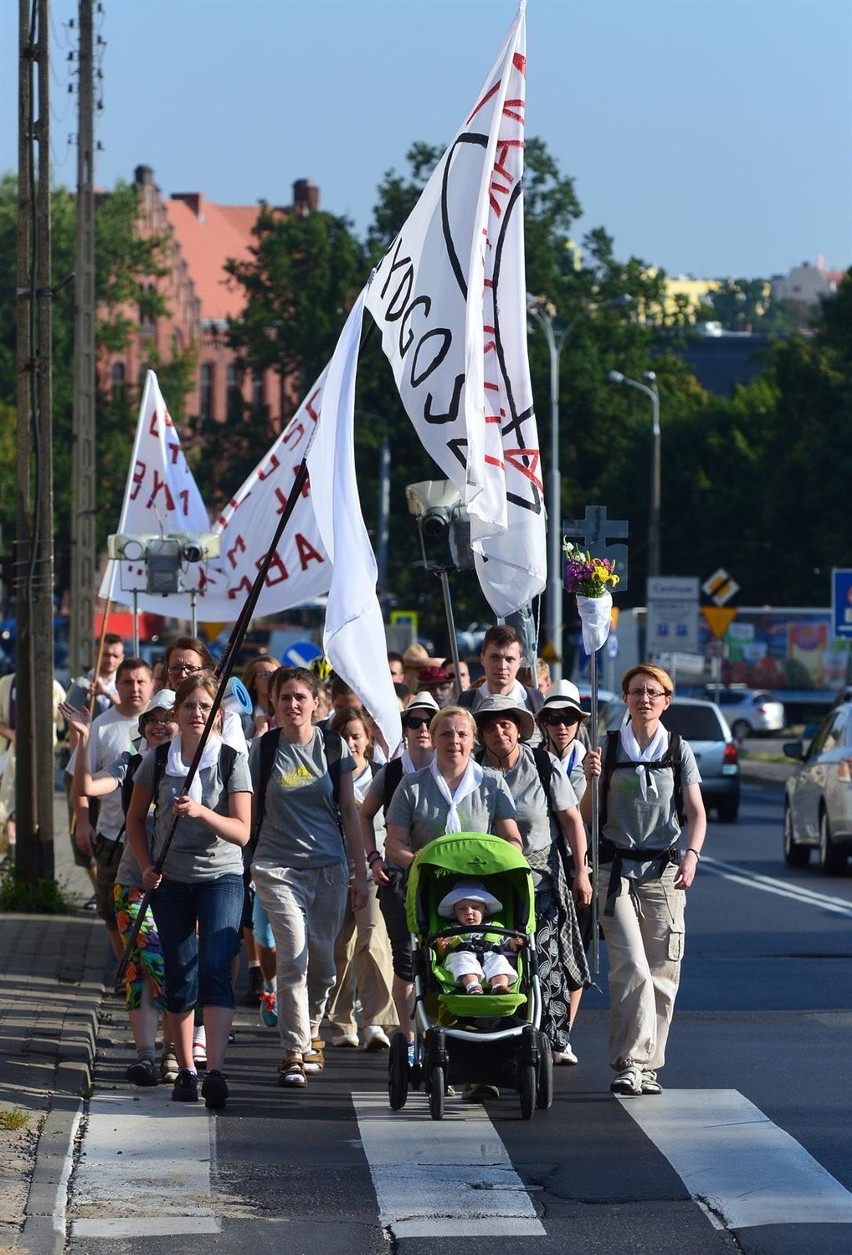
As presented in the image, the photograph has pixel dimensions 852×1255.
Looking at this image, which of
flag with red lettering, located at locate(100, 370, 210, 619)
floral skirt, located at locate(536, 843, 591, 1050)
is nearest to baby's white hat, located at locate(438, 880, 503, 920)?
floral skirt, located at locate(536, 843, 591, 1050)

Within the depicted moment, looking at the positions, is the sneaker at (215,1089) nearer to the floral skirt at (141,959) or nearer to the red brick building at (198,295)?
the floral skirt at (141,959)

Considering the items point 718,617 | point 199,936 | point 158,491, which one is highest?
point 158,491

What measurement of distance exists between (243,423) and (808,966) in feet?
198

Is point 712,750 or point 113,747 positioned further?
point 712,750

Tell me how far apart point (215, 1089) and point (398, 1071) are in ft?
2.31

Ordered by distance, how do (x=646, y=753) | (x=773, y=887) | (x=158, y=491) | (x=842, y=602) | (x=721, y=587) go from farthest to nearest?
(x=721, y=587) → (x=842, y=602) → (x=773, y=887) → (x=158, y=491) → (x=646, y=753)

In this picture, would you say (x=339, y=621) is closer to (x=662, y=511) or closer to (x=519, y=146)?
(x=519, y=146)

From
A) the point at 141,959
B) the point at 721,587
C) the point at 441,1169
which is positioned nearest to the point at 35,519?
the point at 141,959

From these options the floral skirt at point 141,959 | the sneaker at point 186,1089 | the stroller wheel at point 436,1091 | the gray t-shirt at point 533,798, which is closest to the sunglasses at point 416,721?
the gray t-shirt at point 533,798

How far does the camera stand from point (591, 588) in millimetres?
10219

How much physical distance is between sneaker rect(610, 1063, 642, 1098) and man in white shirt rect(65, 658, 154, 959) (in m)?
3.34

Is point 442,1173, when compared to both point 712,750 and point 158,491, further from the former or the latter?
point 712,750

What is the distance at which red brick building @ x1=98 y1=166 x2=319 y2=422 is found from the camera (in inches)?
4144

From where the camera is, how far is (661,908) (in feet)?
31.5
